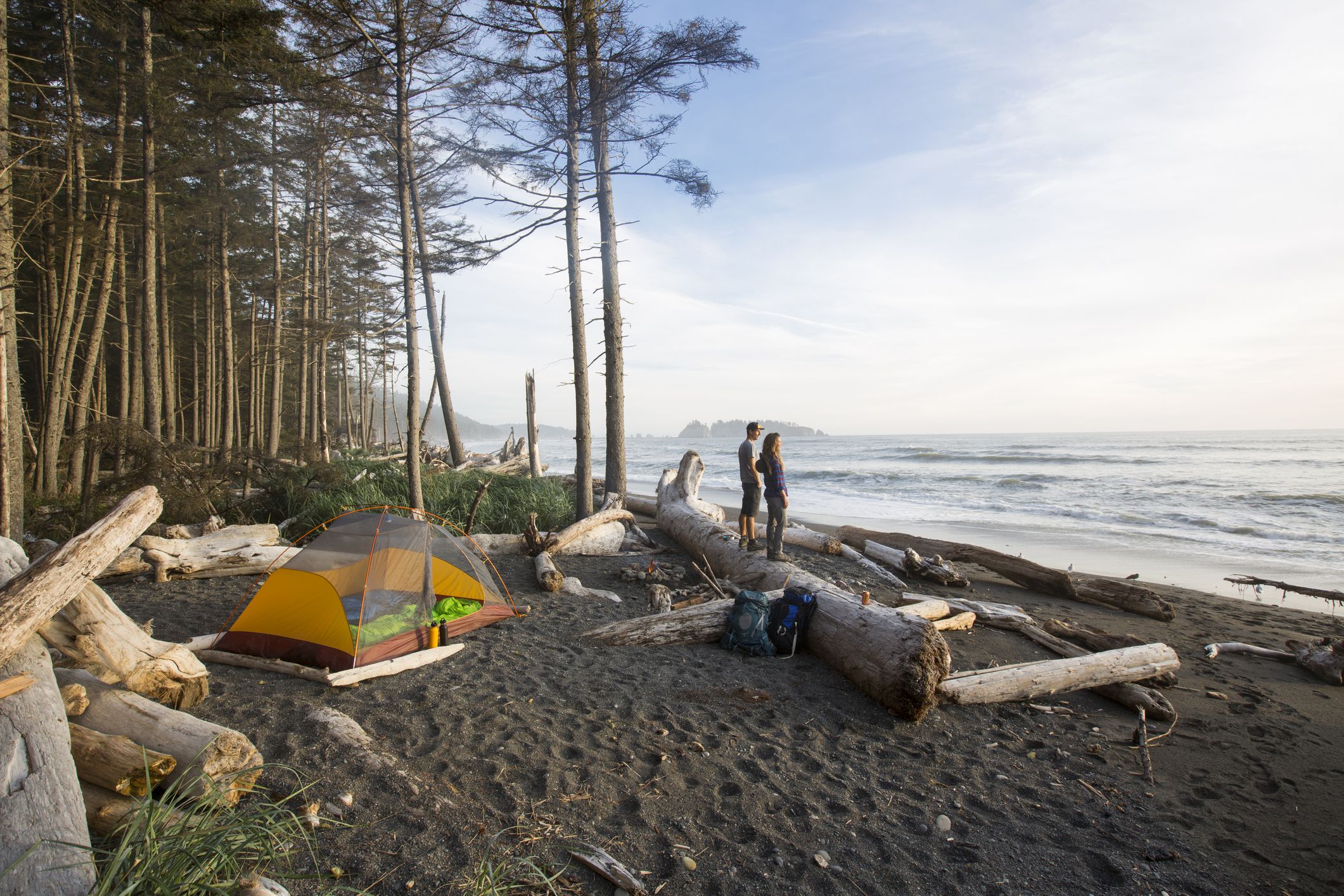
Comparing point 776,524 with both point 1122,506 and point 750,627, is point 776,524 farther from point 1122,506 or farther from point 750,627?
point 1122,506

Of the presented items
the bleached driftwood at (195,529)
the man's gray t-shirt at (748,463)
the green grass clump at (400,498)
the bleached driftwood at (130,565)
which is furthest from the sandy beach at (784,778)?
the green grass clump at (400,498)

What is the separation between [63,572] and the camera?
2.63 m

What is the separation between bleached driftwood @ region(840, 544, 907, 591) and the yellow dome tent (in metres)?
5.45

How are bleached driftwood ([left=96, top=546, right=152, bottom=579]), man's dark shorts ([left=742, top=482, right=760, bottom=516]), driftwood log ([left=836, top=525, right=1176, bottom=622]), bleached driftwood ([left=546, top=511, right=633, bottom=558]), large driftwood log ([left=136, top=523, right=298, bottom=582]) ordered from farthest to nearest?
bleached driftwood ([left=546, top=511, right=633, bottom=558]), man's dark shorts ([left=742, top=482, right=760, bottom=516]), driftwood log ([left=836, top=525, right=1176, bottom=622]), large driftwood log ([left=136, top=523, right=298, bottom=582]), bleached driftwood ([left=96, top=546, right=152, bottom=579])

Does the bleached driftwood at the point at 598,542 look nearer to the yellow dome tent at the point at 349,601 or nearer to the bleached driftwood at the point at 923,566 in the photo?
the yellow dome tent at the point at 349,601

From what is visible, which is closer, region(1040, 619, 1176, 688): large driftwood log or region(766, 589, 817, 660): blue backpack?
region(1040, 619, 1176, 688): large driftwood log

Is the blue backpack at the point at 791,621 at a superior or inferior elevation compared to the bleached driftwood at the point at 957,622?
superior

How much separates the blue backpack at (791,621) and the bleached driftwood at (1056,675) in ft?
4.07

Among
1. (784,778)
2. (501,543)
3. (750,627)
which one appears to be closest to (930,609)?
(750,627)

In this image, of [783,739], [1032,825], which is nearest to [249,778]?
[783,739]

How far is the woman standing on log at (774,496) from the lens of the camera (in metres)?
→ 7.43

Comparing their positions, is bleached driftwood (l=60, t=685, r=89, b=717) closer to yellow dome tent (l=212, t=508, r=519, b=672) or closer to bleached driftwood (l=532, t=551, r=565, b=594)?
yellow dome tent (l=212, t=508, r=519, b=672)

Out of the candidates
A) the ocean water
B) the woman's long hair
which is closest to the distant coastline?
the ocean water

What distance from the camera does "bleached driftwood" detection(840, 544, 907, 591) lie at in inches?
316
